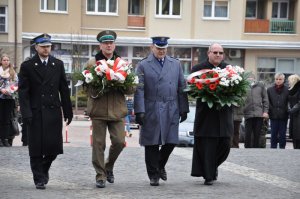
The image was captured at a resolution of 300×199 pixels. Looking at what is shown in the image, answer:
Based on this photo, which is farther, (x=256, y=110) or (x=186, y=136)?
(x=186, y=136)

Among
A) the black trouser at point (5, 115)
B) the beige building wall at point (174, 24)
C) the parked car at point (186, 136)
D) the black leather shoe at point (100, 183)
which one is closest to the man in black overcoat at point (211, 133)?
the black leather shoe at point (100, 183)

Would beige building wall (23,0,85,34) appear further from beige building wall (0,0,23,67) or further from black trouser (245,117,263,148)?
black trouser (245,117,263,148)

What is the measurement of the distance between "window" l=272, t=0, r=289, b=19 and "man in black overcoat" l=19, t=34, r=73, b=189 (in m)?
40.3

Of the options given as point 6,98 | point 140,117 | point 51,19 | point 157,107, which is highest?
point 51,19

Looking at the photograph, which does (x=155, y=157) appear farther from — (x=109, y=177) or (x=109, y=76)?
(x=109, y=76)

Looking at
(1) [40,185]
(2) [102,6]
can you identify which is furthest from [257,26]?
(1) [40,185]

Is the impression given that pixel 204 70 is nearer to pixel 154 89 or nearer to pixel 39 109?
pixel 154 89

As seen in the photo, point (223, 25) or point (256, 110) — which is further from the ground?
point (223, 25)

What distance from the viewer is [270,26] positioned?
48.6 metres

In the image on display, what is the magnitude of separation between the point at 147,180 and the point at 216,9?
126 feet

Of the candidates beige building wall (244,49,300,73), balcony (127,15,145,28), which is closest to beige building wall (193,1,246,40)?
beige building wall (244,49,300,73)

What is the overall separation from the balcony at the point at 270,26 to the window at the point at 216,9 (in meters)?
1.77

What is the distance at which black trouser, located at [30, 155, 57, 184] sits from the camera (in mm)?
9711

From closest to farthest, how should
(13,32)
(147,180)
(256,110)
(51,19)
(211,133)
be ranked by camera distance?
(211,133) < (147,180) < (256,110) < (13,32) < (51,19)
